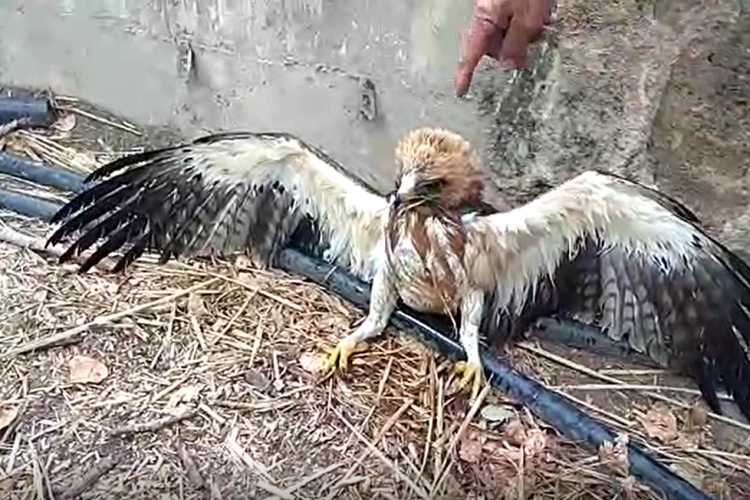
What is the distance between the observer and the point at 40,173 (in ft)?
8.24

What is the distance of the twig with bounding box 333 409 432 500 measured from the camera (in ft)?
5.90

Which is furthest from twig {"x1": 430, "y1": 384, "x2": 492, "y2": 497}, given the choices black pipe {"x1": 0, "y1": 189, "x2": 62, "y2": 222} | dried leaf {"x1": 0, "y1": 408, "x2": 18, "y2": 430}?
black pipe {"x1": 0, "y1": 189, "x2": 62, "y2": 222}

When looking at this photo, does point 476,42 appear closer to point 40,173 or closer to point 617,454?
point 617,454

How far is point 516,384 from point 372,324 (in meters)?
0.30

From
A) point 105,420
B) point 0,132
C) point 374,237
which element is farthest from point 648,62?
point 0,132

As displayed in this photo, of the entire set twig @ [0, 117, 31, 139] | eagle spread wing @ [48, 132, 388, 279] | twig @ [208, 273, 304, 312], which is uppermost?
eagle spread wing @ [48, 132, 388, 279]

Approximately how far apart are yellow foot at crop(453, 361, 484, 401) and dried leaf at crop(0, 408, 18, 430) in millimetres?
778

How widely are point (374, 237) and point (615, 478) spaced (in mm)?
609

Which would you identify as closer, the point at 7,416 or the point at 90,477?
the point at 90,477

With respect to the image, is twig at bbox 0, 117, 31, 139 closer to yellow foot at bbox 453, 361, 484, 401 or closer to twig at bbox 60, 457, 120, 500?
twig at bbox 60, 457, 120, 500

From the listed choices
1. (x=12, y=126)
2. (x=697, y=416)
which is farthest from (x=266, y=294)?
(x=12, y=126)

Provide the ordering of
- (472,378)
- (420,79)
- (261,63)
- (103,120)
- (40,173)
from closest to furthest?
(472,378) < (420,79) < (40,173) < (261,63) < (103,120)

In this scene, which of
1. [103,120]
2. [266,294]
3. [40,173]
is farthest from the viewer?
[103,120]

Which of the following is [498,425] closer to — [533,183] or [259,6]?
[533,183]
